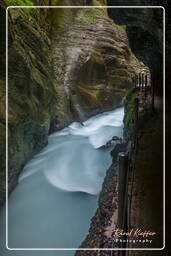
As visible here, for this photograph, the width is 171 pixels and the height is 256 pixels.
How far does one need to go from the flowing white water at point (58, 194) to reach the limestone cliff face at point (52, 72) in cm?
41

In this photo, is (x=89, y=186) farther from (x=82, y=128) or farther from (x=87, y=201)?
(x=82, y=128)

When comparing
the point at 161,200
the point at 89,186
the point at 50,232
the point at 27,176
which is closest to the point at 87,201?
the point at 89,186

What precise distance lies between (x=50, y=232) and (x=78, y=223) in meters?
0.70

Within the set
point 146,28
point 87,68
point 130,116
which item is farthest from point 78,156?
point 87,68

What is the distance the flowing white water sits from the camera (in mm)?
2987

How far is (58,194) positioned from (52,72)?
4484 mm

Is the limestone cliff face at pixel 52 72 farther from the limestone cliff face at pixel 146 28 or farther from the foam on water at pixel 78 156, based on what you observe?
the limestone cliff face at pixel 146 28

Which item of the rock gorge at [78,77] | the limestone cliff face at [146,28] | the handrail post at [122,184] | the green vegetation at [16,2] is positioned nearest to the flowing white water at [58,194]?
the rock gorge at [78,77]

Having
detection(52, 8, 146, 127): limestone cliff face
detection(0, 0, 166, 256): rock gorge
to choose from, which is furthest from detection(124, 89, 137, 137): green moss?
detection(52, 8, 146, 127): limestone cliff face

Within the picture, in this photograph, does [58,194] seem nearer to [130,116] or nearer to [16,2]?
[130,116]

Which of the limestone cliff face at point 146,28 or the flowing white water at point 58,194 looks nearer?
the limestone cliff face at point 146,28

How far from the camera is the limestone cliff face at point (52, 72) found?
15.2 ft

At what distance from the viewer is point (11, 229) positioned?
2297 millimetres

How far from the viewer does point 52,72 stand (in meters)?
7.31
